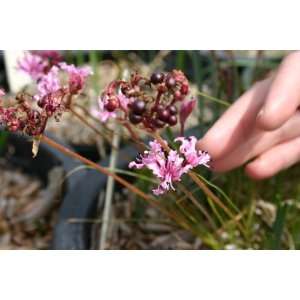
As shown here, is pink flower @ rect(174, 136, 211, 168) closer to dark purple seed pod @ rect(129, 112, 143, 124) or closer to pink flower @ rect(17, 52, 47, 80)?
dark purple seed pod @ rect(129, 112, 143, 124)

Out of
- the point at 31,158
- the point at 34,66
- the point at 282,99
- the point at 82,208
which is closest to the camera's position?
the point at 282,99

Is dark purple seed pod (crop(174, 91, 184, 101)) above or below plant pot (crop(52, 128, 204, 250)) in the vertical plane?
above

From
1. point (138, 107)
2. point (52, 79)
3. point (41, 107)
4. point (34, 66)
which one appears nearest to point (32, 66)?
point (34, 66)

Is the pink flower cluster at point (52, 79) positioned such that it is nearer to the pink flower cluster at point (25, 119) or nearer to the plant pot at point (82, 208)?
the pink flower cluster at point (25, 119)

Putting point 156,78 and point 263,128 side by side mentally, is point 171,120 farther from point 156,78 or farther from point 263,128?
point 263,128

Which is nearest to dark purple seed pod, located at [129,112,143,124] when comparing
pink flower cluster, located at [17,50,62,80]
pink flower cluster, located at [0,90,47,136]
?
pink flower cluster, located at [0,90,47,136]

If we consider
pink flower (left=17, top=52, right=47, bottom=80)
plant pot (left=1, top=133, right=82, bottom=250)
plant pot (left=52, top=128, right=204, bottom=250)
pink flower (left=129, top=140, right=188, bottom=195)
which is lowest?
plant pot (left=52, top=128, right=204, bottom=250)
